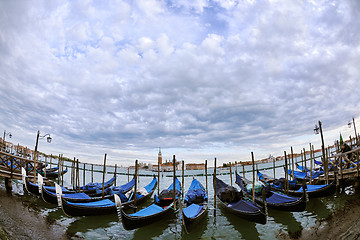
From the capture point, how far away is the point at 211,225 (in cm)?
770

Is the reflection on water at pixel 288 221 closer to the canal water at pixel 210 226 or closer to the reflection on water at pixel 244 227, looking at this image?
the canal water at pixel 210 226

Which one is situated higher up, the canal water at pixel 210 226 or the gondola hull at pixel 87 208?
the gondola hull at pixel 87 208

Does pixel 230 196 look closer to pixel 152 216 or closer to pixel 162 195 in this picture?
pixel 162 195

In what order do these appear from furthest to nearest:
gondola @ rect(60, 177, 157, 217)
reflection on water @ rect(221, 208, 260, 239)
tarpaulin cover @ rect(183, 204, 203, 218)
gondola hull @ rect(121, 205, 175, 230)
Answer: gondola @ rect(60, 177, 157, 217), tarpaulin cover @ rect(183, 204, 203, 218), reflection on water @ rect(221, 208, 260, 239), gondola hull @ rect(121, 205, 175, 230)

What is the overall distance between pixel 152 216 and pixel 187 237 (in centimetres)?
134

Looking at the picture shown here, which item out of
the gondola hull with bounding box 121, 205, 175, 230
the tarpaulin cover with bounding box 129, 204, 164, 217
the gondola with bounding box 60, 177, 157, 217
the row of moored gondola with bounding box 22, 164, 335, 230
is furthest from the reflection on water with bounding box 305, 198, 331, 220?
the gondola with bounding box 60, 177, 157, 217

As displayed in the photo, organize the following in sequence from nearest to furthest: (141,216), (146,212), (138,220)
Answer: (138,220), (141,216), (146,212)

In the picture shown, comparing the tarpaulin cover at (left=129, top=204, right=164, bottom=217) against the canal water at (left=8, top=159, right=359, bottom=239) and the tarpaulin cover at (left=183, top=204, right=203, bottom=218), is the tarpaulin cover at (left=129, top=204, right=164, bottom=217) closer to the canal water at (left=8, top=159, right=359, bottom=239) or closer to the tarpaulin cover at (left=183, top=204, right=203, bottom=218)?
the canal water at (left=8, top=159, right=359, bottom=239)

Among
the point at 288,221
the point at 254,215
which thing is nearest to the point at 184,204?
the point at 254,215

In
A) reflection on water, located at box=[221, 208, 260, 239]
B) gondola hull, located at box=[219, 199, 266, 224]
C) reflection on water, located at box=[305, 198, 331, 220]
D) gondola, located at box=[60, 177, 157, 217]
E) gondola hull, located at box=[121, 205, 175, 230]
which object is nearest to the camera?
gondola hull, located at box=[121, 205, 175, 230]

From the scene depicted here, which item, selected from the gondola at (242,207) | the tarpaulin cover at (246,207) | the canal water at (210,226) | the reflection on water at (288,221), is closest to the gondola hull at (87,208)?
the canal water at (210,226)

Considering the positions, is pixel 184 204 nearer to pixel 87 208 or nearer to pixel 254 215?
pixel 254 215

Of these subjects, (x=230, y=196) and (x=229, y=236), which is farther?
(x=230, y=196)

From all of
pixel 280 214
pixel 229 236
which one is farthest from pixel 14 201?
pixel 280 214
